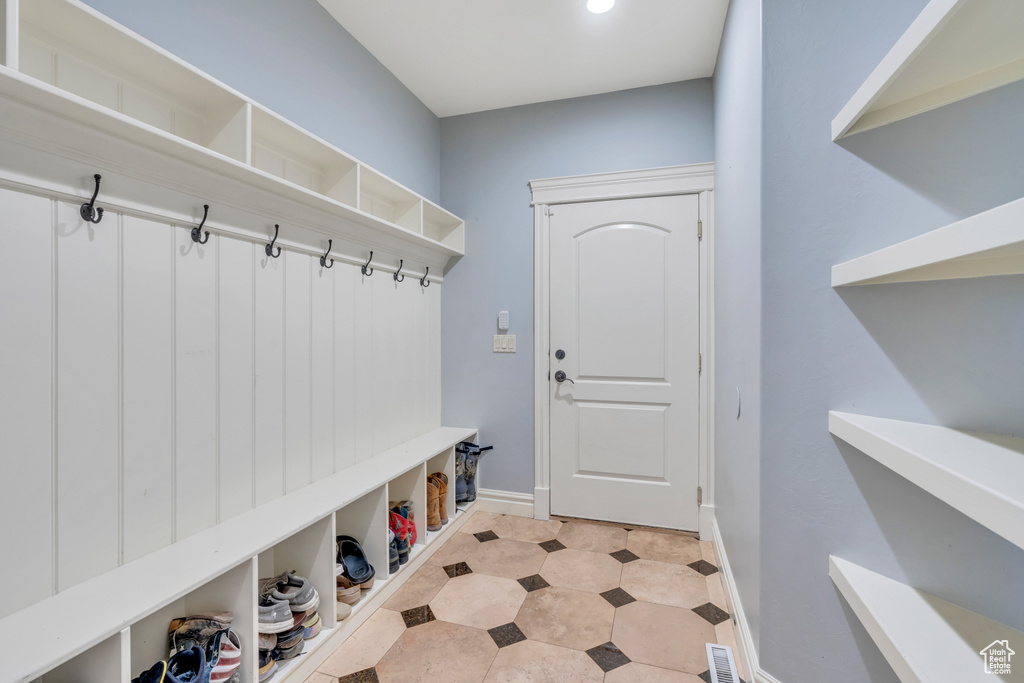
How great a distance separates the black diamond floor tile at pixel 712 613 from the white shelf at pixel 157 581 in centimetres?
143

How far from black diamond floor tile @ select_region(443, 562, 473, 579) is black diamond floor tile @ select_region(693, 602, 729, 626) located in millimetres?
1021

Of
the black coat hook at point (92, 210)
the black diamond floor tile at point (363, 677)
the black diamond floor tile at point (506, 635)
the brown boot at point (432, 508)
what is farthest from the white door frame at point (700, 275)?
the black coat hook at point (92, 210)

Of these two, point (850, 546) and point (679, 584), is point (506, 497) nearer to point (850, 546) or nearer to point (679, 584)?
point (679, 584)

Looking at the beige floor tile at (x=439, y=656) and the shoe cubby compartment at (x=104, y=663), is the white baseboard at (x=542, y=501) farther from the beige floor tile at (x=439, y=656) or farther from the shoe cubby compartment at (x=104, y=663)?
the shoe cubby compartment at (x=104, y=663)

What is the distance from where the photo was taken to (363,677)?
5.00 ft

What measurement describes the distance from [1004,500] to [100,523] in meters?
1.78

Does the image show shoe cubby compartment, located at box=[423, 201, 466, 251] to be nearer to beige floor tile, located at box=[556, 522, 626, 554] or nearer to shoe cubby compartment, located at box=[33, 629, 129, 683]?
beige floor tile, located at box=[556, 522, 626, 554]

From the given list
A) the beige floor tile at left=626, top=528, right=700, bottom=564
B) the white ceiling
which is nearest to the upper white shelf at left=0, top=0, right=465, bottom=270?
the white ceiling

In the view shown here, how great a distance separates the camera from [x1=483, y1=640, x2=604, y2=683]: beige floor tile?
152cm

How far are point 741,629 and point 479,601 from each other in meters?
1.01

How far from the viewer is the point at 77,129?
106cm

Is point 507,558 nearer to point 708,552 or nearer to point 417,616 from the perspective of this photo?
point 417,616

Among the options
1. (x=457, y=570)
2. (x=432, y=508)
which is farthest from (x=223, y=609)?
(x=432, y=508)

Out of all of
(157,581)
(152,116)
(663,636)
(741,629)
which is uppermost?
(152,116)
